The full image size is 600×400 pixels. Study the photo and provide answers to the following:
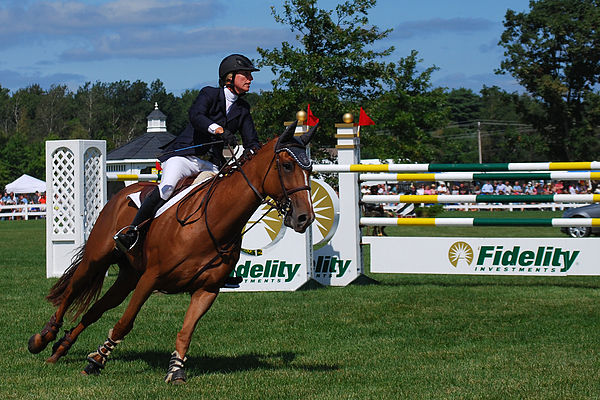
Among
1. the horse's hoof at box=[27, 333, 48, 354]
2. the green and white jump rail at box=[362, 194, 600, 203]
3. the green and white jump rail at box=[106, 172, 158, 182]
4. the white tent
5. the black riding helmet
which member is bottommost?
the horse's hoof at box=[27, 333, 48, 354]

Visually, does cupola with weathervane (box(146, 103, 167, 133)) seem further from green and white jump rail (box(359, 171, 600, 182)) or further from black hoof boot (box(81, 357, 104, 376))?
black hoof boot (box(81, 357, 104, 376))

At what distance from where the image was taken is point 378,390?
560 centimetres

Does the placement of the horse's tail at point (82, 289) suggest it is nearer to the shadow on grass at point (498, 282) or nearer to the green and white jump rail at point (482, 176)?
the green and white jump rail at point (482, 176)

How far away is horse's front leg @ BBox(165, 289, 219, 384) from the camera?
588cm

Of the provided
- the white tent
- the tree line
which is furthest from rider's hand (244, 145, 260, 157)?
the white tent

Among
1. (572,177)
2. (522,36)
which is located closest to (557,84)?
(522,36)

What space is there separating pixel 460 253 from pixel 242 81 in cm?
563

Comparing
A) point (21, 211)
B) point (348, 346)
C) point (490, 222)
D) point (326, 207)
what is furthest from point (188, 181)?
point (21, 211)

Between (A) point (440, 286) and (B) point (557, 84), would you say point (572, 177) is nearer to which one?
(A) point (440, 286)

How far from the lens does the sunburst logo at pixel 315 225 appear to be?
11211mm

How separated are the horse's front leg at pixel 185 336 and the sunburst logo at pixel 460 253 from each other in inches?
228

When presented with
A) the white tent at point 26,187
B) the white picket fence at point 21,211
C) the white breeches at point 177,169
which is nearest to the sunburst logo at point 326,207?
the white breeches at point 177,169

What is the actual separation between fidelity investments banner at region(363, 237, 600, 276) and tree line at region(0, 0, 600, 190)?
594 inches

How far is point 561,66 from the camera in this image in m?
49.2
